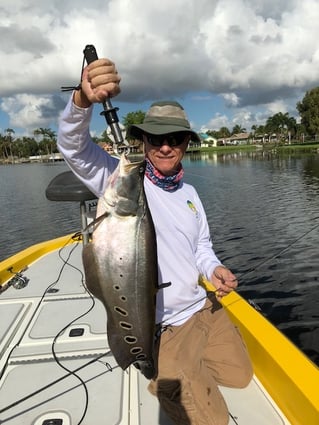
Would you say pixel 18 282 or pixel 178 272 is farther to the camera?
pixel 18 282

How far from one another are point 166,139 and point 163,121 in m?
0.14

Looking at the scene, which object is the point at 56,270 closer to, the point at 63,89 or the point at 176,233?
the point at 176,233

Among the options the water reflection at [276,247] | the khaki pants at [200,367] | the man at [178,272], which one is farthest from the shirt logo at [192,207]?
the water reflection at [276,247]

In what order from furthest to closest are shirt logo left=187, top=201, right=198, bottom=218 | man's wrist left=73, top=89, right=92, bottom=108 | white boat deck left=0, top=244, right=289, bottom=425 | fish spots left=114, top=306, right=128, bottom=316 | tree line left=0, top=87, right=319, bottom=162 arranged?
tree line left=0, top=87, right=319, bottom=162 → shirt logo left=187, top=201, right=198, bottom=218 → white boat deck left=0, top=244, right=289, bottom=425 → man's wrist left=73, top=89, right=92, bottom=108 → fish spots left=114, top=306, right=128, bottom=316

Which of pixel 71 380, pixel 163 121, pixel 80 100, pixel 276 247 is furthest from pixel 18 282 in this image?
pixel 276 247

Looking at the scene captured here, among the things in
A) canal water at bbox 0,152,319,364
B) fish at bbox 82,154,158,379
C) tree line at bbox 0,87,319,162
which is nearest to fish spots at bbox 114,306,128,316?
fish at bbox 82,154,158,379

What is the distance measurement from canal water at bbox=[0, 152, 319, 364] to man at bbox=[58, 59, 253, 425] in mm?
1973

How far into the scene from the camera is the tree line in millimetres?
73750

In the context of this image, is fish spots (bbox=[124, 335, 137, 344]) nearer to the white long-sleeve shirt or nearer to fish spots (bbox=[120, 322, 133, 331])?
fish spots (bbox=[120, 322, 133, 331])

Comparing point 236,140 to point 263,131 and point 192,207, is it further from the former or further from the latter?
point 192,207

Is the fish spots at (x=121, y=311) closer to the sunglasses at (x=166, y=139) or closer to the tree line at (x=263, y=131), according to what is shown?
the sunglasses at (x=166, y=139)

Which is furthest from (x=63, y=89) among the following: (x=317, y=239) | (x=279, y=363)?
(x=317, y=239)

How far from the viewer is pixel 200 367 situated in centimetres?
262

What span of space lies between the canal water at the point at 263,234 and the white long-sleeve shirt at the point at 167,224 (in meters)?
2.14
